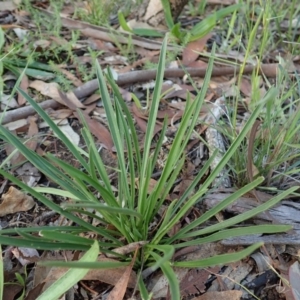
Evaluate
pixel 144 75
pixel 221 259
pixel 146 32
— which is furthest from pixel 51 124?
pixel 146 32

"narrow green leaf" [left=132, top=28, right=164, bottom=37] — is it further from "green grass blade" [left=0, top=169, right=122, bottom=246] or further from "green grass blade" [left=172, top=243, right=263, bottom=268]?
"green grass blade" [left=172, top=243, right=263, bottom=268]

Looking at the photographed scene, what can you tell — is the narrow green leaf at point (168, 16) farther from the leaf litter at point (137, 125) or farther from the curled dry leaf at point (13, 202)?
the curled dry leaf at point (13, 202)

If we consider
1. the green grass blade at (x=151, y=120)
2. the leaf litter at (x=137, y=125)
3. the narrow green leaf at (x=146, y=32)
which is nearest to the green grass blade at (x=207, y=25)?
the leaf litter at (x=137, y=125)

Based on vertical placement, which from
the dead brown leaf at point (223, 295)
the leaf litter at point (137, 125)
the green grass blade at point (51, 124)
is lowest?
the dead brown leaf at point (223, 295)

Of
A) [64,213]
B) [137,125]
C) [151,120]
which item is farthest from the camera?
[137,125]

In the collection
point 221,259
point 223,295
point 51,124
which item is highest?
point 51,124

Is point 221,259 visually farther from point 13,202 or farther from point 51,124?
Answer: point 13,202

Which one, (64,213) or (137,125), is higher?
(64,213)
